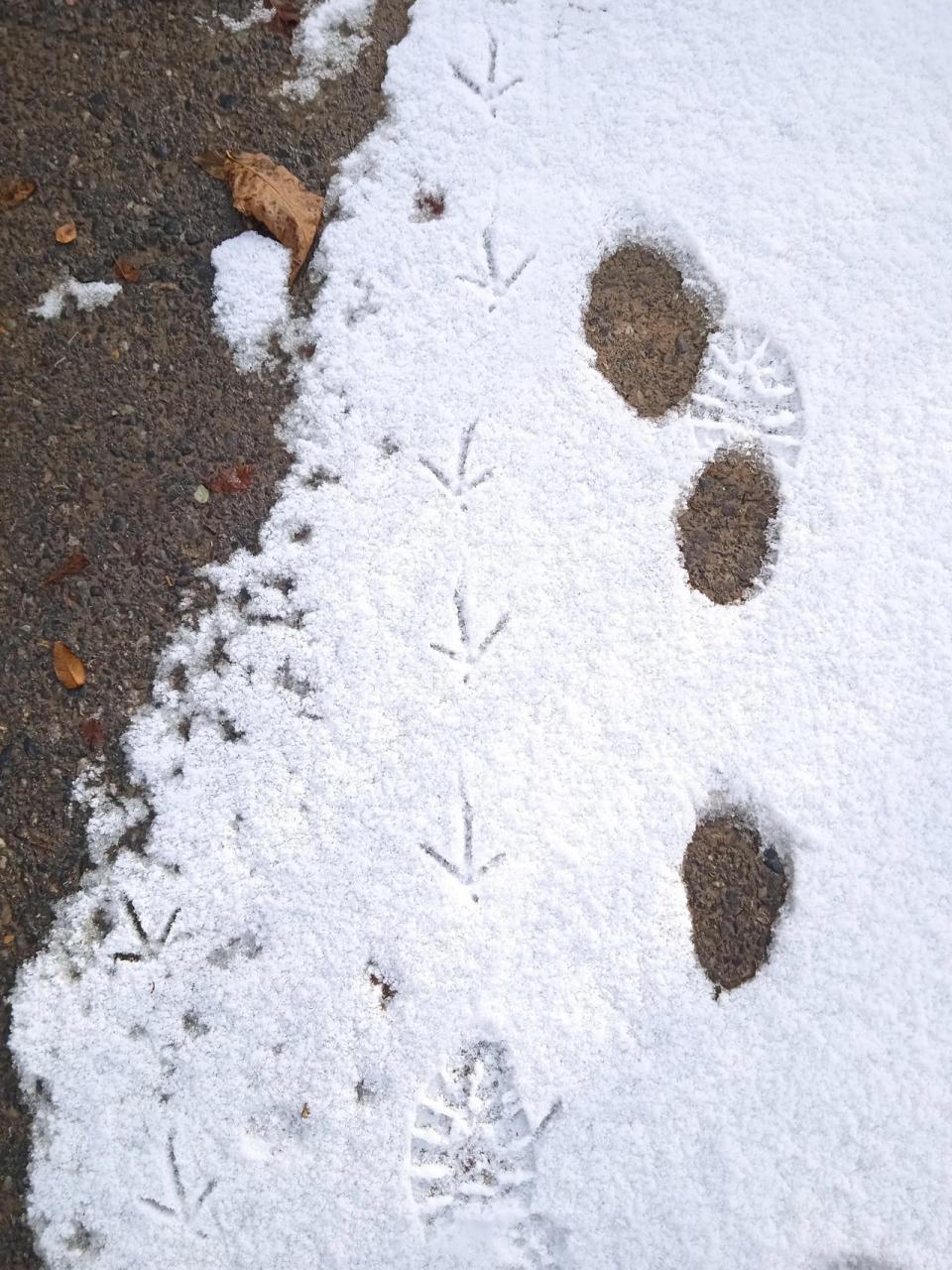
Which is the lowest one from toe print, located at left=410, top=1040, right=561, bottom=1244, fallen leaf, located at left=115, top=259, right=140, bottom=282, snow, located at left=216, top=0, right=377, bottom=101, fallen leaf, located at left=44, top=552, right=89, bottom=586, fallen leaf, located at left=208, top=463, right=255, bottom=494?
toe print, located at left=410, top=1040, right=561, bottom=1244

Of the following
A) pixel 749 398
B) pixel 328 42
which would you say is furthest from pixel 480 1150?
pixel 328 42

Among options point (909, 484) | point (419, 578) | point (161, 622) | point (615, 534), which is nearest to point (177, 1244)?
point (161, 622)

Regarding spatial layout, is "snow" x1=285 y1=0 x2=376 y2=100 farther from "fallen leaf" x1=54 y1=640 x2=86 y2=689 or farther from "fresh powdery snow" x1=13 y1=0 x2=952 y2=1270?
"fallen leaf" x1=54 y1=640 x2=86 y2=689

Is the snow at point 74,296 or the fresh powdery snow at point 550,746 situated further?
the snow at point 74,296

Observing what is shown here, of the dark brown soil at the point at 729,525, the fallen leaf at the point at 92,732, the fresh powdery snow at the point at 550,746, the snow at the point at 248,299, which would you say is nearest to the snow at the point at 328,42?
the fresh powdery snow at the point at 550,746

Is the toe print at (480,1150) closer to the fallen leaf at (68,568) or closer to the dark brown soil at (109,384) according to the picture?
the dark brown soil at (109,384)

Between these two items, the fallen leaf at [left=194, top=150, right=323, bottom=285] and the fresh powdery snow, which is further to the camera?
the fallen leaf at [left=194, top=150, right=323, bottom=285]

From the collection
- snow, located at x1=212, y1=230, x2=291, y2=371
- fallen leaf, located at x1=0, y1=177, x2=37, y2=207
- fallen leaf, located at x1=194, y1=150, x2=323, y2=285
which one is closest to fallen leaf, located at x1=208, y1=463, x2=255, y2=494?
snow, located at x1=212, y1=230, x2=291, y2=371
